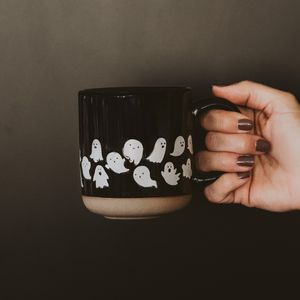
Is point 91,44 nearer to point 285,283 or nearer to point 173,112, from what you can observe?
point 173,112

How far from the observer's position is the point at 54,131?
94 centimetres

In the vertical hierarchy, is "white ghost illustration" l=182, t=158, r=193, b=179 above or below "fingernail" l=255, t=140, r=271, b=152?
below

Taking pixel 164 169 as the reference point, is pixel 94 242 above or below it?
below

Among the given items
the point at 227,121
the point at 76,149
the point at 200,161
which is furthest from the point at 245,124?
the point at 76,149

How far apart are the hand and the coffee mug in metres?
0.14

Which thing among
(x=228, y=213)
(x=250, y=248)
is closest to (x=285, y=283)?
(x=250, y=248)

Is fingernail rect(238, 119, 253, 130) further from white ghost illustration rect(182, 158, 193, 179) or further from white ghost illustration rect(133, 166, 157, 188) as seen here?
white ghost illustration rect(133, 166, 157, 188)

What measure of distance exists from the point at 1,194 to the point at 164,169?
0.60 meters

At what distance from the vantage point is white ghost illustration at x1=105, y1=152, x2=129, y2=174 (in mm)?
613

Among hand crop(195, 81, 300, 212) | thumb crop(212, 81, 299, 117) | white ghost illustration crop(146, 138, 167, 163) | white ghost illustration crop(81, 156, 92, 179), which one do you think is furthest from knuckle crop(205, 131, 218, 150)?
white ghost illustration crop(81, 156, 92, 179)

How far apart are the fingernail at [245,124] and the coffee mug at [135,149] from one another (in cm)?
14

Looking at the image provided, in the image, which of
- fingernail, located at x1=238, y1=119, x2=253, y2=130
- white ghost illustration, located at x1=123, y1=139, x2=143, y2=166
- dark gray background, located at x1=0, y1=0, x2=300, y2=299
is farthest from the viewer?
dark gray background, located at x1=0, y1=0, x2=300, y2=299

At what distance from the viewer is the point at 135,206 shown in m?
0.62

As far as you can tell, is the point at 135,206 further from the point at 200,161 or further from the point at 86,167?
the point at 200,161
